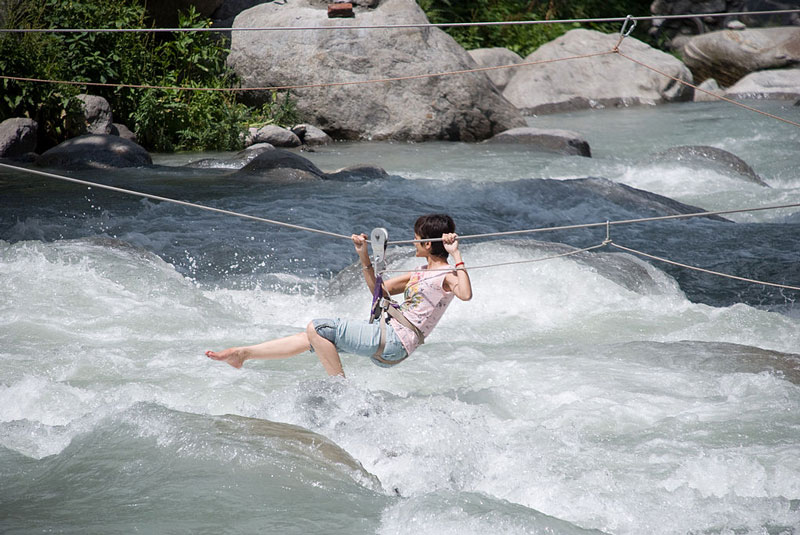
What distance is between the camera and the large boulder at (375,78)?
13.3 metres

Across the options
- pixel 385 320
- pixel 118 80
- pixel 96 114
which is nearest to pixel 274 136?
pixel 118 80

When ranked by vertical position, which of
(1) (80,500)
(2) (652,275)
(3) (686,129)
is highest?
(1) (80,500)

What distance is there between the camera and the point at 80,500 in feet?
10.7

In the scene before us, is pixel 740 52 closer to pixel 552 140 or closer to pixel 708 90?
pixel 708 90

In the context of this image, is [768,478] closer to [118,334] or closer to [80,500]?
[80,500]

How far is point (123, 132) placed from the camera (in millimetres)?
12242

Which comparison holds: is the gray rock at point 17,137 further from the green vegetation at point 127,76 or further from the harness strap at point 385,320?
the harness strap at point 385,320

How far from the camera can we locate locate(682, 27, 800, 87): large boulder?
1875 centimetres

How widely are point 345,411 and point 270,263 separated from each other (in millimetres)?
3259

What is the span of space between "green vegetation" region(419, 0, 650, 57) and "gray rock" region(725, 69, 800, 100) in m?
4.49

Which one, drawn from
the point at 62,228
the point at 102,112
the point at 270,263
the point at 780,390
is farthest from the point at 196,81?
the point at 780,390

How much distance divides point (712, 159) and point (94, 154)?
7748 mm

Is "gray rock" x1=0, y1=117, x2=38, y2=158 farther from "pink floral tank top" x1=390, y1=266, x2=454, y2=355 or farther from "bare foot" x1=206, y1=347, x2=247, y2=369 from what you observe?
"pink floral tank top" x1=390, y1=266, x2=454, y2=355

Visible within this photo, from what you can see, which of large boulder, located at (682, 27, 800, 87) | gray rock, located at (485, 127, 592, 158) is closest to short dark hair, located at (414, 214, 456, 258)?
gray rock, located at (485, 127, 592, 158)
